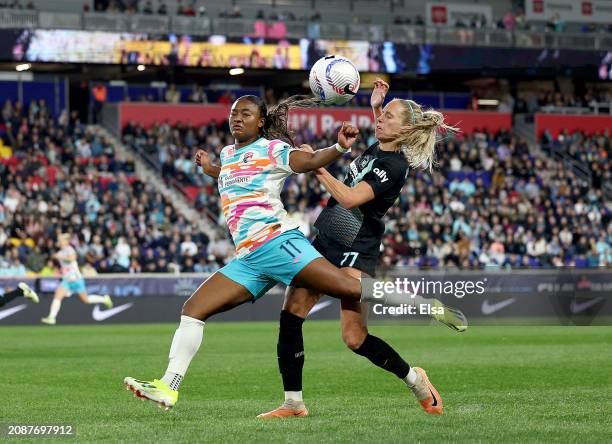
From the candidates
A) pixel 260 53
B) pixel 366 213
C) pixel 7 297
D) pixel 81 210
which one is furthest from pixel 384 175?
pixel 260 53

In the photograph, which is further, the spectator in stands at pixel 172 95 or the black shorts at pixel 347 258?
the spectator in stands at pixel 172 95

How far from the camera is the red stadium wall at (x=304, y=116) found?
40.6 metres

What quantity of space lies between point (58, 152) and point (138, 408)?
26588mm

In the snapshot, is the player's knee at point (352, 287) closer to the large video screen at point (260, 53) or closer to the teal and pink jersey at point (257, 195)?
the teal and pink jersey at point (257, 195)

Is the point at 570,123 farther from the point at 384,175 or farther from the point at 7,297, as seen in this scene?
the point at 384,175

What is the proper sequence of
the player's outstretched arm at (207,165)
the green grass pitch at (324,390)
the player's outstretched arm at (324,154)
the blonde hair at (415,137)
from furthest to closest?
the player's outstretched arm at (207,165) < the blonde hair at (415,137) < the player's outstretched arm at (324,154) < the green grass pitch at (324,390)

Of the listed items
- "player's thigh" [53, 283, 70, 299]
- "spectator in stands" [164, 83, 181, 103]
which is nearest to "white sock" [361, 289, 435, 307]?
"player's thigh" [53, 283, 70, 299]

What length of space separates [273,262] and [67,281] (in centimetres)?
A: 1650

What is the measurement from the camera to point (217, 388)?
38.6 ft

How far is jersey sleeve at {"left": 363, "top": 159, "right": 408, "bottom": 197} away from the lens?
8727 mm

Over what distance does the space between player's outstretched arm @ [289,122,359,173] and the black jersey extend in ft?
2.02

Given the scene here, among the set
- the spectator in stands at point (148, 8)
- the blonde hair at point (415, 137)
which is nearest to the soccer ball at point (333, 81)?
the blonde hair at point (415, 137)

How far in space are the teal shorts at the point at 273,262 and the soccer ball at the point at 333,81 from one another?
115 cm

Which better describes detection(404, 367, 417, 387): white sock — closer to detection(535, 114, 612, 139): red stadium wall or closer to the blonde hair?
the blonde hair
